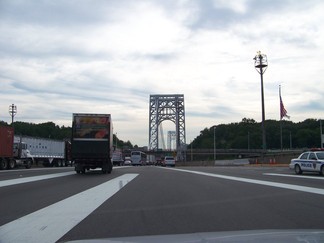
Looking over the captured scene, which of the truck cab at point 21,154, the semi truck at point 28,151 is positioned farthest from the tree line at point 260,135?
the truck cab at point 21,154

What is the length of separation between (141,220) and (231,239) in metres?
3.63

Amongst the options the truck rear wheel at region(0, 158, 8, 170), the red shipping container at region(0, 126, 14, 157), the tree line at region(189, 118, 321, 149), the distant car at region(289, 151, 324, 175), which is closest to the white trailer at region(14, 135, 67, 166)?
the red shipping container at region(0, 126, 14, 157)

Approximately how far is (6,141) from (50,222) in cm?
3272

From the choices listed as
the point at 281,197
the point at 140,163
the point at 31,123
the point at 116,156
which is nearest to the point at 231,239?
the point at 281,197

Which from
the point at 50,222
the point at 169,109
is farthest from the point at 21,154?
the point at 169,109

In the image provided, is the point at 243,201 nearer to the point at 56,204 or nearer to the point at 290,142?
the point at 56,204

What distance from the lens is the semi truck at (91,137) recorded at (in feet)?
85.4

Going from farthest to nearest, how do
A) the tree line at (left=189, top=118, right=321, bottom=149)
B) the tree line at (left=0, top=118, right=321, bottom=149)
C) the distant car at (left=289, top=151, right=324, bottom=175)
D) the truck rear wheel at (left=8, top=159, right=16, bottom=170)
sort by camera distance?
1. the tree line at (left=0, top=118, right=321, bottom=149)
2. the tree line at (left=189, top=118, right=321, bottom=149)
3. the truck rear wheel at (left=8, top=159, right=16, bottom=170)
4. the distant car at (left=289, top=151, right=324, bottom=175)

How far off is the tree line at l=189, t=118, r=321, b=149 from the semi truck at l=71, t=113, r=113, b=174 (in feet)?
316

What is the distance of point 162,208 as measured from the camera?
10102 mm

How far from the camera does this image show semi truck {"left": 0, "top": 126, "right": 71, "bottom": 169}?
38612 mm

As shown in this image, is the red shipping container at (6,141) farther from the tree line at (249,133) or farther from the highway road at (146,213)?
the tree line at (249,133)

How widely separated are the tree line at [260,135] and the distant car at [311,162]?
309ft

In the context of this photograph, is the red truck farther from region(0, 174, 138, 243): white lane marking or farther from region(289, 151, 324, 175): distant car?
region(0, 174, 138, 243): white lane marking
